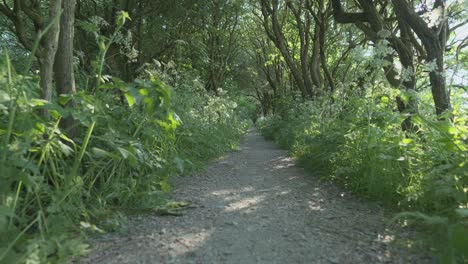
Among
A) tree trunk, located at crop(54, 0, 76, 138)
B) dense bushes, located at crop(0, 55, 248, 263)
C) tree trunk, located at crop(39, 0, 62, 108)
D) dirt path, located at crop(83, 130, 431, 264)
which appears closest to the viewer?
dense bushes, located at crop(0, 55, 248, 263)

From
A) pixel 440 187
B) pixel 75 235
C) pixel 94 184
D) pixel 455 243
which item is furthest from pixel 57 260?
pixel 440 187

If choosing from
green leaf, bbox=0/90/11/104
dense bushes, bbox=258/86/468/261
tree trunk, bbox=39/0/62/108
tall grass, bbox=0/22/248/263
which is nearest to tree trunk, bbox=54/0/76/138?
tree trunk, bbox=39/0/62/108

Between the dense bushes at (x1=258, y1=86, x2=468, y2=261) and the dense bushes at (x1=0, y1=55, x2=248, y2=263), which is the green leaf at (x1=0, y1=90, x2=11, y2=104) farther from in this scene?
the dense bushes at (x1=258, y1=86, x2=468, y2=261)

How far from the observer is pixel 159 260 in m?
2.33

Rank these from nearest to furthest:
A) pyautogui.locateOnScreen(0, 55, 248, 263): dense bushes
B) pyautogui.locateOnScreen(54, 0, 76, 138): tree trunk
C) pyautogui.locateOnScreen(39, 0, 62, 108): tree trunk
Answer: pyautogui.locateOnScreen(0, 55, 248, 263): dense bushes
pyautogui.locateOnScreen(39, 0, 62, 108): tree trunk
pyautogui.locateOnScreen(54, 0, 76, 138): tree trunk

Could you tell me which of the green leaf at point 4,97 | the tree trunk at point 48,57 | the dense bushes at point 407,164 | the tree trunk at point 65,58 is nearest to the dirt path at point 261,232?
the dense bushes at point 407,164

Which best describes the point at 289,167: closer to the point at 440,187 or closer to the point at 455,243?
the point at 440,187

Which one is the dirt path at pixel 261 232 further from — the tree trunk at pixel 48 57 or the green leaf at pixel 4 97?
the tree trunk at pixel 48 57

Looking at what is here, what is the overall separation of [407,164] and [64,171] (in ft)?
10.6

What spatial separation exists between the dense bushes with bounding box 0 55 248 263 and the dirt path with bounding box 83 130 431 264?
0.93 ft

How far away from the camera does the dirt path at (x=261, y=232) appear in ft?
7.89

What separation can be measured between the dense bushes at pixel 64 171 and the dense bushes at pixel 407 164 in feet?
7.11

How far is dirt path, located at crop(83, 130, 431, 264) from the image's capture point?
2404mm

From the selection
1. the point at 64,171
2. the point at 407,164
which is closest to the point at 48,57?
the point at 64,171
